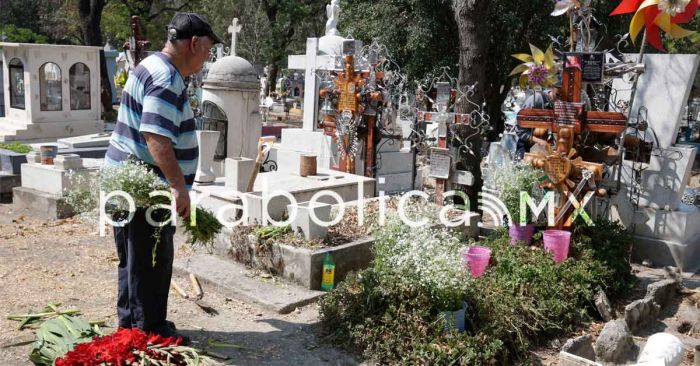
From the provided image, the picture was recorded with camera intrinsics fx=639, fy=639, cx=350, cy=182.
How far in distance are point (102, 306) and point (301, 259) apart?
5.52ft

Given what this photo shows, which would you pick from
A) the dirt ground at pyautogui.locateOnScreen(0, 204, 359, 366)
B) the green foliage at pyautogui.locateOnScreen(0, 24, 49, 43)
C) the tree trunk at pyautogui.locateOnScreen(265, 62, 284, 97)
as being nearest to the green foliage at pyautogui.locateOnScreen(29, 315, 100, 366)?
the dirt ground at pyautogui.locateOnScreen(0, 204, 359, 366)

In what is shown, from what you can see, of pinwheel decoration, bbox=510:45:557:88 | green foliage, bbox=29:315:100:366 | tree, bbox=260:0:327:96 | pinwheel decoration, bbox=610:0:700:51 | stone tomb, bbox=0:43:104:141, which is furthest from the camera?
tree, bbox=260:0:327:96

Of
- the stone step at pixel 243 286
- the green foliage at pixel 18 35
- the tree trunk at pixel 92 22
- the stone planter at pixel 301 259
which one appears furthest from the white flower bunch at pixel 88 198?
the green foliage at pixel 18 35

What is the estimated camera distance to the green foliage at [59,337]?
12.3 feet

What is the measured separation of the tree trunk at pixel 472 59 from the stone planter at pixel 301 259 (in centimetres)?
243

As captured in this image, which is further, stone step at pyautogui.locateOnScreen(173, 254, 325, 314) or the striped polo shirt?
stone step at pyautogui.locateOnScreen(173, 254, 325, 314)

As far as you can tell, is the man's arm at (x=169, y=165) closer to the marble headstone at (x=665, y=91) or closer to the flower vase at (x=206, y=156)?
the flower vase at (x=206, y=156)

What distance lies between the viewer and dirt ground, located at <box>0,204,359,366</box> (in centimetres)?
436

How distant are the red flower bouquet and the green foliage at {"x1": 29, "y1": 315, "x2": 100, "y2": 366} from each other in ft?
0.62

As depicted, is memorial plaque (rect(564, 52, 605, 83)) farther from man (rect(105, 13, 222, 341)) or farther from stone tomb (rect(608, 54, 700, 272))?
man (rect(105, 13, 222, 341))

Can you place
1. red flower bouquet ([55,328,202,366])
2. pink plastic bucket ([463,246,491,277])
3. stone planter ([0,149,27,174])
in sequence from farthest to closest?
stone planter ([0,149,27,174])
pink plastic bucket ([463,246,491,277])
red flower bouquet ([55,328,202,366])

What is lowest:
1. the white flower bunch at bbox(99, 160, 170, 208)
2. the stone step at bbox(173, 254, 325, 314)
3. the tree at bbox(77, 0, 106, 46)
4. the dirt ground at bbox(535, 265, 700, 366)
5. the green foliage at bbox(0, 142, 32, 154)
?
the dirt ground at bbox(535, 265, 700, 366)

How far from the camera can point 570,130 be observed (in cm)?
626

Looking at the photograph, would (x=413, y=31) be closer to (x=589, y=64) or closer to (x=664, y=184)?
(x=664, y=184)
